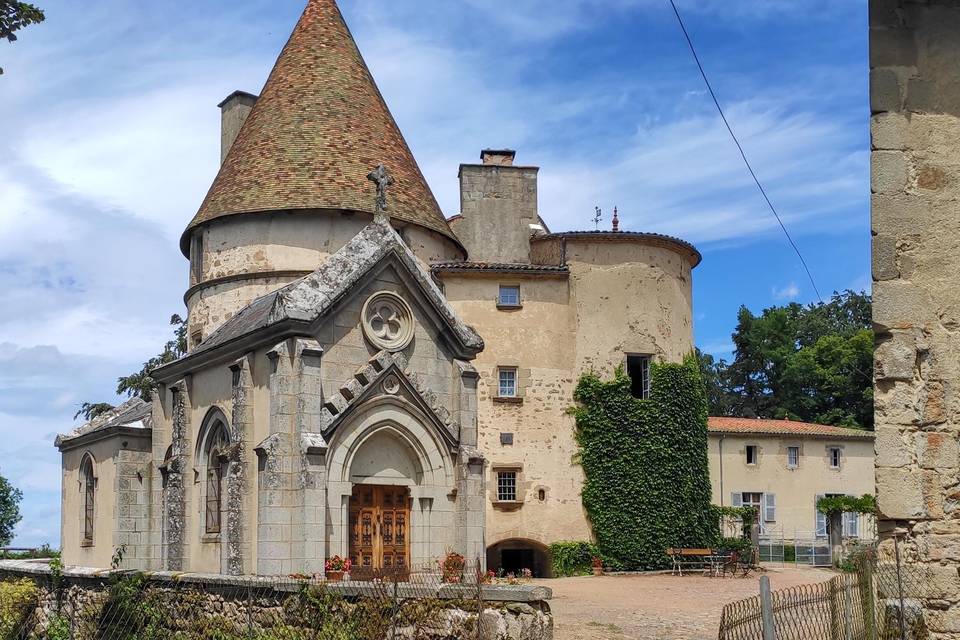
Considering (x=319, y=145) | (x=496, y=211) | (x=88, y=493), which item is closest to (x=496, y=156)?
(x=496, y=211)

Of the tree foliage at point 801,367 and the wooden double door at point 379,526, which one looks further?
the tree foliage at point 801,367

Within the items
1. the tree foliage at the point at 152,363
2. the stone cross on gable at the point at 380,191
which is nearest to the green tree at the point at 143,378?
the tree foliage at the point at 152,363

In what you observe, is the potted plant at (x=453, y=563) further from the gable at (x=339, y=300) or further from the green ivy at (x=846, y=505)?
the green ivy at (x=846, y=505)

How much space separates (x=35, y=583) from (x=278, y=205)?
10.5m

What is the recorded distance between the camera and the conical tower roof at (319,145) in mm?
27203

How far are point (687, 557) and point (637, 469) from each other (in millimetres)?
2910

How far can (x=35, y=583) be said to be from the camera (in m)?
20.2

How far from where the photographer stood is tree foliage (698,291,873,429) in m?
60.1

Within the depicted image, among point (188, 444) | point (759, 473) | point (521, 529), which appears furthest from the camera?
point (759, 473)

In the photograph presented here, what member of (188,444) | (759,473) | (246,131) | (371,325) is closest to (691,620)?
(371,325)

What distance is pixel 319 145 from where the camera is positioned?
28.0 metres

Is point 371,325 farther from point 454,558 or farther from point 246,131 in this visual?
point 246,131

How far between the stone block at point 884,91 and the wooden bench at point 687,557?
78.5 ft

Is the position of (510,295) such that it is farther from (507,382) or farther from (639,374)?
(639,374)
